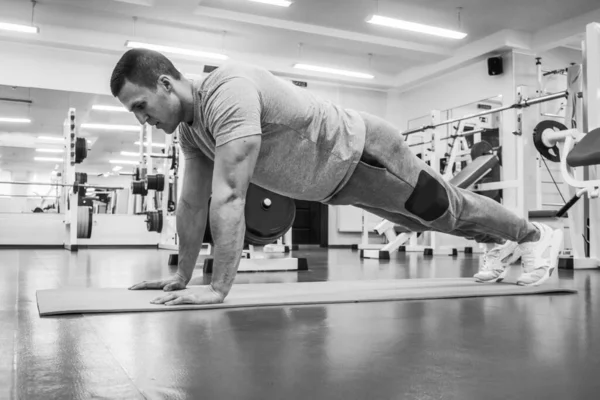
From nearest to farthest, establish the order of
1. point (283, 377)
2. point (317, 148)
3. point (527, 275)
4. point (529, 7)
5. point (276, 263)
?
1. point (283, 377)
2. point (317, 148)
3. point (527, 275)
4. point (276, 263)
5. point (529, 7)

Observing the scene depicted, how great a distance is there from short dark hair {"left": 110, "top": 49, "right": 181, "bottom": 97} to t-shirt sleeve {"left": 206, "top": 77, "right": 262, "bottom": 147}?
163 mm

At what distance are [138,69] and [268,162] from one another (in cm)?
45

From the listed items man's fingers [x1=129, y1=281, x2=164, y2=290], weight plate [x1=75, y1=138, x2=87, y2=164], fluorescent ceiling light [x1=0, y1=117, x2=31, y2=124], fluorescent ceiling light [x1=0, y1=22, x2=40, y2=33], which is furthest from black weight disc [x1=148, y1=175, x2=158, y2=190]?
man's fingers [x1=129, y1=281, x2=164, y2=290]

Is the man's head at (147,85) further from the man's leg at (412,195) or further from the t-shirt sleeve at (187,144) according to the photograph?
the man's leg at (412,195)

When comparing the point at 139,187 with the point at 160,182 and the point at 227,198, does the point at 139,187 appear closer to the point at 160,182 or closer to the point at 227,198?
the point at 160,182

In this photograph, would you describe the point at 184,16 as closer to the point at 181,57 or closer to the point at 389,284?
the point at 181,57

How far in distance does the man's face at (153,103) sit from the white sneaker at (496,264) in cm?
143

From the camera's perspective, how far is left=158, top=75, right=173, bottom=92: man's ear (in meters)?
1.45

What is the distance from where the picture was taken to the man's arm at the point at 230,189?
1.38 metres

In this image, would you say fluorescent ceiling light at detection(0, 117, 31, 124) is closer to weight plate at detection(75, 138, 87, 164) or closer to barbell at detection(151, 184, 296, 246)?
weight plate at detection(75, 138, 87, 164)

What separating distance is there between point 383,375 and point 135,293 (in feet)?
3.71

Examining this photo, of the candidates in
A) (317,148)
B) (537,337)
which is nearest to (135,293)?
(317,148)

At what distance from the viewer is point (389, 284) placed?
86.3 inches

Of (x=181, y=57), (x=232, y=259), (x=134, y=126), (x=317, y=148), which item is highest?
(x=181, y=57)
